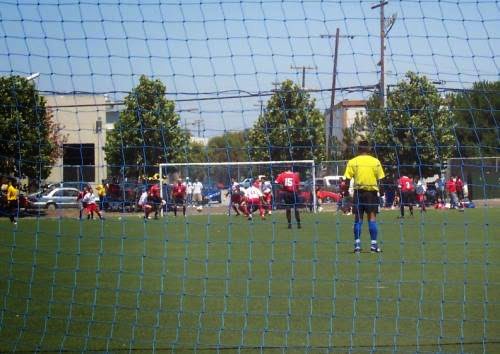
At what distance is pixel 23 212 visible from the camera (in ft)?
34.8

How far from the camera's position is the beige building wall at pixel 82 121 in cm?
761

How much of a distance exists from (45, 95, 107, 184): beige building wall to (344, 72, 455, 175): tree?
2426 millimetres

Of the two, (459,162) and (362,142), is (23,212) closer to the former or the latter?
(362,142)

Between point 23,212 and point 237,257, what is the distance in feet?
15.3

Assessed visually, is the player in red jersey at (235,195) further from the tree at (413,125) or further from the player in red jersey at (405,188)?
the tree at (413,125)

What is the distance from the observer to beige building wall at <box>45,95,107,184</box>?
7609 millimetres

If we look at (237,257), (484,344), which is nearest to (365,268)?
(237,257)

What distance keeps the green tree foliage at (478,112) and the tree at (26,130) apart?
3.58 m

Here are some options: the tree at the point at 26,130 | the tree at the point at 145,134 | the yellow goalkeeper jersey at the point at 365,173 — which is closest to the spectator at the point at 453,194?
the yellow goalkeeper jersey at the point at 365,173

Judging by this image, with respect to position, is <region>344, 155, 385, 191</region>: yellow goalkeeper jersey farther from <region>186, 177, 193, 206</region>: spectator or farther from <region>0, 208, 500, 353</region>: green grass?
<region>186, 177, 193, 206</region>: spectator

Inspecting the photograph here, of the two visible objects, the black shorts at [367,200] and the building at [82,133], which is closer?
the building at [82,133]

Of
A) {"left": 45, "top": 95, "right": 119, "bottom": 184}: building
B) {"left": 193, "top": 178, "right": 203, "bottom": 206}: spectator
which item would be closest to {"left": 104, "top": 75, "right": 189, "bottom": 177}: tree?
{"left": 45, "top": 95, "right": 119, "bottom": 184}: building

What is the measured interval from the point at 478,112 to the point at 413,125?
0.61 metres

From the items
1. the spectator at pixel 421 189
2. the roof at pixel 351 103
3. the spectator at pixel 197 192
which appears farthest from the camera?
the spectator at pixel 197 192
